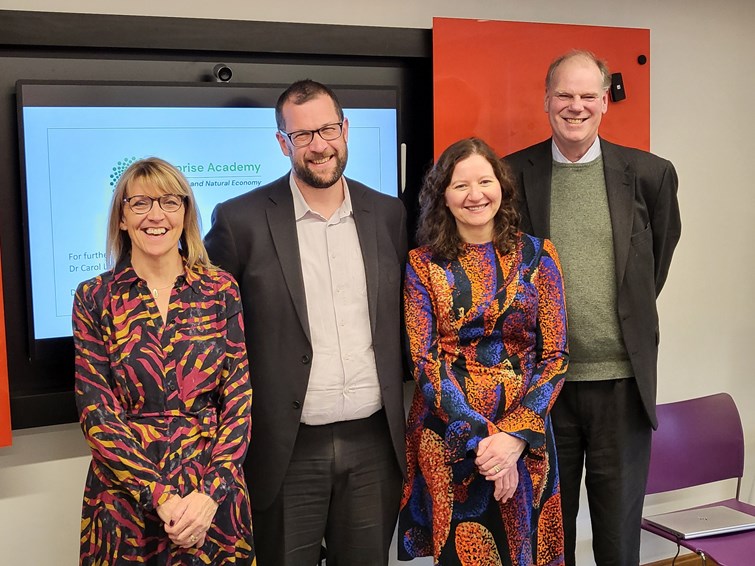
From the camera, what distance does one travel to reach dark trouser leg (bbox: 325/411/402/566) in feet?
7.51

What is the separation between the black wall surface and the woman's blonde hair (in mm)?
501

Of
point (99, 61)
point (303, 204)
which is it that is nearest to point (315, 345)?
point (303, 204)

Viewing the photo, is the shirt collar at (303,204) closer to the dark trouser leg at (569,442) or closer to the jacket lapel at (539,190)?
the jacket lapel at (539,190)

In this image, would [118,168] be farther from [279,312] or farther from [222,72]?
[279,312]

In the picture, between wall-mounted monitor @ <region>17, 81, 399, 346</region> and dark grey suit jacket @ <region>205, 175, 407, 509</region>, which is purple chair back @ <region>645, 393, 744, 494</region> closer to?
dark grey suit jacket @ <region>205, 175, 407, 509</region>

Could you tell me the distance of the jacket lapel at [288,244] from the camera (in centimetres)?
223

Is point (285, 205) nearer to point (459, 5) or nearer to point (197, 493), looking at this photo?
point (197, 493)

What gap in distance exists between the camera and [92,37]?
249 centimetres

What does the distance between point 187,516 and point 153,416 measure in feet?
0.85

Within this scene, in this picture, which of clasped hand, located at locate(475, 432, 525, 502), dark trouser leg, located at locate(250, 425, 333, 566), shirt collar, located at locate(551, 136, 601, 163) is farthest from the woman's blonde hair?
shirt collar, located at locate(551, 136, 601, 163)

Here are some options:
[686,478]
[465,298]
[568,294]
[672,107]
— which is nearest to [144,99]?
[465,298]

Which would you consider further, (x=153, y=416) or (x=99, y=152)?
(x=99, y=152)

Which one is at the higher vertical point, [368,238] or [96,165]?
[96,165]

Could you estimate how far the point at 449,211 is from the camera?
7.76 feet
